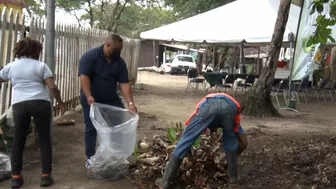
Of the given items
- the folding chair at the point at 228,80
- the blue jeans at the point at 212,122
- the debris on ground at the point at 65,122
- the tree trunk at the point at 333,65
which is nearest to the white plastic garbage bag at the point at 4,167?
the blue jeans at the point at 212,122

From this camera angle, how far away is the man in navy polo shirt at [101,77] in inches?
175

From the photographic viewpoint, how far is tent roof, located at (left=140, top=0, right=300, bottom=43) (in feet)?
39.9

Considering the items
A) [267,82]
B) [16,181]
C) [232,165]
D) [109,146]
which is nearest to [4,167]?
[16,181]

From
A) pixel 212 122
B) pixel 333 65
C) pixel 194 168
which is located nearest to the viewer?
pixel 212 122

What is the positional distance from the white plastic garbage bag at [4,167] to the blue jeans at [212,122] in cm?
187

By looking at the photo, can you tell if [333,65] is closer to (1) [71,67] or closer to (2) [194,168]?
(1) [71,67]

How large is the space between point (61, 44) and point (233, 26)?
22.5 ft

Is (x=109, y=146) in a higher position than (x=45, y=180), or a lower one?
higher

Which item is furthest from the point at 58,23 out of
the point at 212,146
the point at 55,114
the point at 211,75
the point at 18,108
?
the point at 211,75

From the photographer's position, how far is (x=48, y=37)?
18.1 ft

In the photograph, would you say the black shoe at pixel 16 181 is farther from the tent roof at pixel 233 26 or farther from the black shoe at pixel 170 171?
the tent roof at pixel 233 26

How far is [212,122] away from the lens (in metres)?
3.78

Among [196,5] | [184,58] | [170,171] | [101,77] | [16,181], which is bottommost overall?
[16,181]

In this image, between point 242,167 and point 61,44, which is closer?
point 242,167
